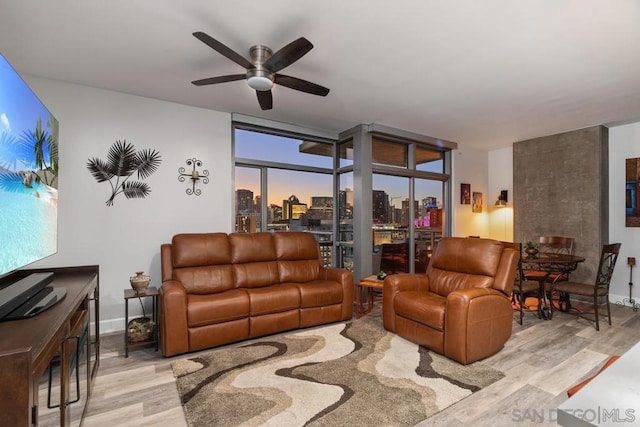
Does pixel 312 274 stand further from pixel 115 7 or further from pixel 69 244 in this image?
pixel 115 7

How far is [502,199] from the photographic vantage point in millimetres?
6086

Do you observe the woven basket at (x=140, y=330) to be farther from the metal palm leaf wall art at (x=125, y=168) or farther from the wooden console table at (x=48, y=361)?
the metal palm leaf wall art at (x=125, y=168)

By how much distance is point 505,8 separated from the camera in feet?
7.02

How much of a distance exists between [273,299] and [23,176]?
7.42 ft

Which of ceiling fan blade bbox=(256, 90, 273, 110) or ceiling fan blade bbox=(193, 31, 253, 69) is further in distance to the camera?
ceiling fan blade bbox=(256, 90, 273, 110)

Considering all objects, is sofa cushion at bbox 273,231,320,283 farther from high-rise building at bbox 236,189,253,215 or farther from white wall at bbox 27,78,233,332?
white wall at bbox 27,78,233,332

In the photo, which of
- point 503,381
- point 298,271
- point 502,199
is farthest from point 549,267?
point 298,271

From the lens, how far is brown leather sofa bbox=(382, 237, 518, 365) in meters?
2.71

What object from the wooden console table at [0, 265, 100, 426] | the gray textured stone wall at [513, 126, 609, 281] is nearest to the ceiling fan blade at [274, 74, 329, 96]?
the wooden console table at [0, 265, 100, 426]

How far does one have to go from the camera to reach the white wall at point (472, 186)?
237 inches

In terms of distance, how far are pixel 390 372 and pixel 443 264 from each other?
1448 mm

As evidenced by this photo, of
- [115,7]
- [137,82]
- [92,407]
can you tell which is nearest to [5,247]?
[92,407]

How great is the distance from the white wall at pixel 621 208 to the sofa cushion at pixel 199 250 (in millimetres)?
5673

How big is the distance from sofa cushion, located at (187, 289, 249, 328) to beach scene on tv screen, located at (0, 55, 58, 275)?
1198 mm
